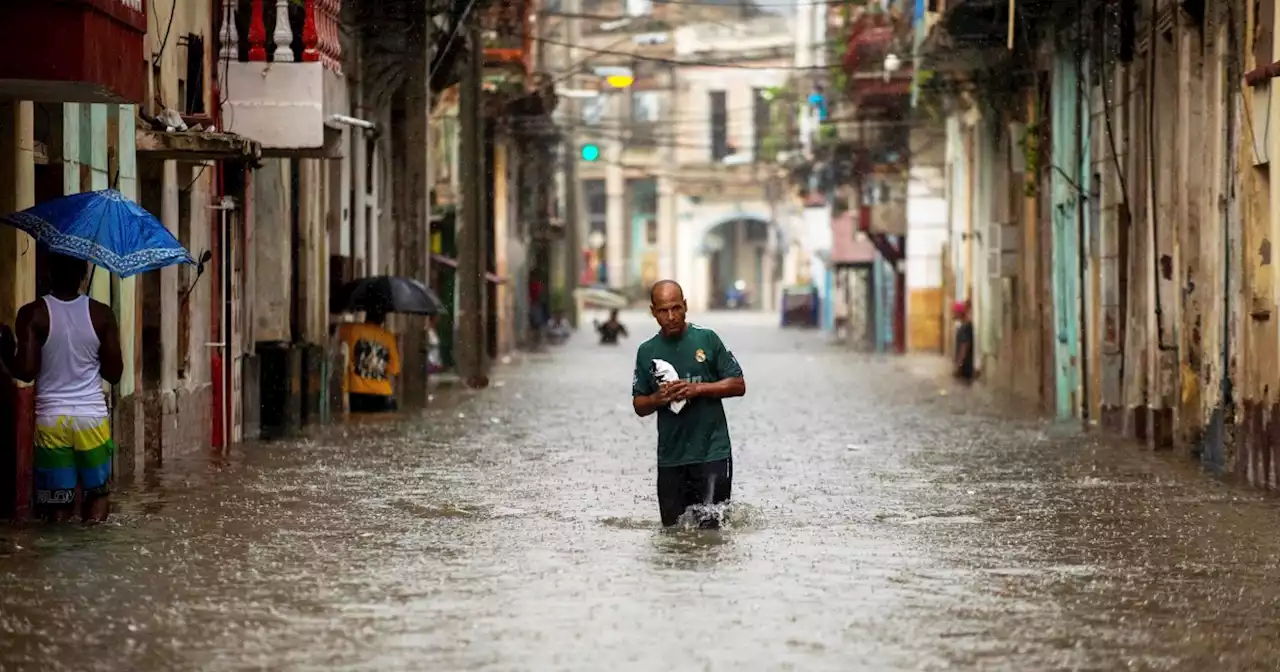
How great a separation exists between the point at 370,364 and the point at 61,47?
13.3 meters

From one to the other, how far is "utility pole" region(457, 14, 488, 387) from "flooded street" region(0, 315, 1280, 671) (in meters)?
12.8

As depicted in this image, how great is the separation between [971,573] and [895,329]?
40.4 meters

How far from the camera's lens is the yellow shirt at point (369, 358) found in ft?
88.2

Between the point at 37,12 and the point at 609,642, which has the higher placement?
the point at 37,12

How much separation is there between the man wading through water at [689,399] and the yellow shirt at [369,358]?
13.9m

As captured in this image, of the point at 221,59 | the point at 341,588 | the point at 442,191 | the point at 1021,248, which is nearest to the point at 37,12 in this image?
the point at 341,588

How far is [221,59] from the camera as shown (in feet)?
71.2

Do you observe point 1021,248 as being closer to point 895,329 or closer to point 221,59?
point 221,59

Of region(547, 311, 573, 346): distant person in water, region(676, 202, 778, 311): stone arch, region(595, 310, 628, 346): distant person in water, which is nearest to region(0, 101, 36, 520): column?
region(595, 310, 628, 346): distant person in water

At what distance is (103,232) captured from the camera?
1410 cm

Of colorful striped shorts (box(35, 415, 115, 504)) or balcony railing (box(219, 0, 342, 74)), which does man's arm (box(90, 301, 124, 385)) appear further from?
balcony railing (box(219, 0, 342, 74))

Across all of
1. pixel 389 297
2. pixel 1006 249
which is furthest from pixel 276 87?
pixel 1006 249

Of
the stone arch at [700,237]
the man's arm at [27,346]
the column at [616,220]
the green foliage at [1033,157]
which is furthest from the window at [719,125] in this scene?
the man's arm at [27,346]

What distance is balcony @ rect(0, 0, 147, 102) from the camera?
13.7m
